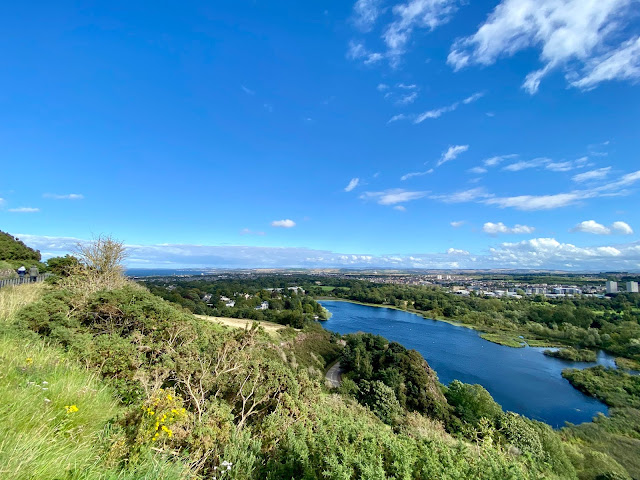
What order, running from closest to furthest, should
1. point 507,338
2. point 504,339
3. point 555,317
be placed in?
point 504,339, point 507,338, point 555,317

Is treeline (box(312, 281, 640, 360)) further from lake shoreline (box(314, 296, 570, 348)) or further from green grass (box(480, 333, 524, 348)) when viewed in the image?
green grass (box(480, 333, 524, 348))

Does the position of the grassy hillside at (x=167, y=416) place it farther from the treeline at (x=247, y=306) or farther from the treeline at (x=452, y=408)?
the treeline at (x=247, y=306)

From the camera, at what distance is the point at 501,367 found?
3228 cm

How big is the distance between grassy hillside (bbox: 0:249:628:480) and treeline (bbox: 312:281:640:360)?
1902 inches

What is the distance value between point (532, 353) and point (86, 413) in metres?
48.9

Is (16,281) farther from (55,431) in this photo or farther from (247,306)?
(247,306)

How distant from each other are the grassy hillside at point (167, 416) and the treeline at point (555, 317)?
1902 inches

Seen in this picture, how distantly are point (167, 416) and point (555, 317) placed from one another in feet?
219

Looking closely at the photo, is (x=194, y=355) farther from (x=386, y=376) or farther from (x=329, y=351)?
(x=329, y=351)

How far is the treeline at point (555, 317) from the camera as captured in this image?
39938 mm

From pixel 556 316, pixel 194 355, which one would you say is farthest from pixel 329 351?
pixel 556 316

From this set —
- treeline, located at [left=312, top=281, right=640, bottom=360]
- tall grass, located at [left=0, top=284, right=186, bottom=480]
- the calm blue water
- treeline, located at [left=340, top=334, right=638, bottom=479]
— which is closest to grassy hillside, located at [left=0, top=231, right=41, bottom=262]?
tall grass, located at [left=0, top=284, right=186, bottom=480]

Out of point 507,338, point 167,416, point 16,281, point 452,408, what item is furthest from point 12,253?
point 507,338

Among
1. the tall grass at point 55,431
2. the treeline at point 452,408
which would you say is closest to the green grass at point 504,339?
the treeline at point 452,408
